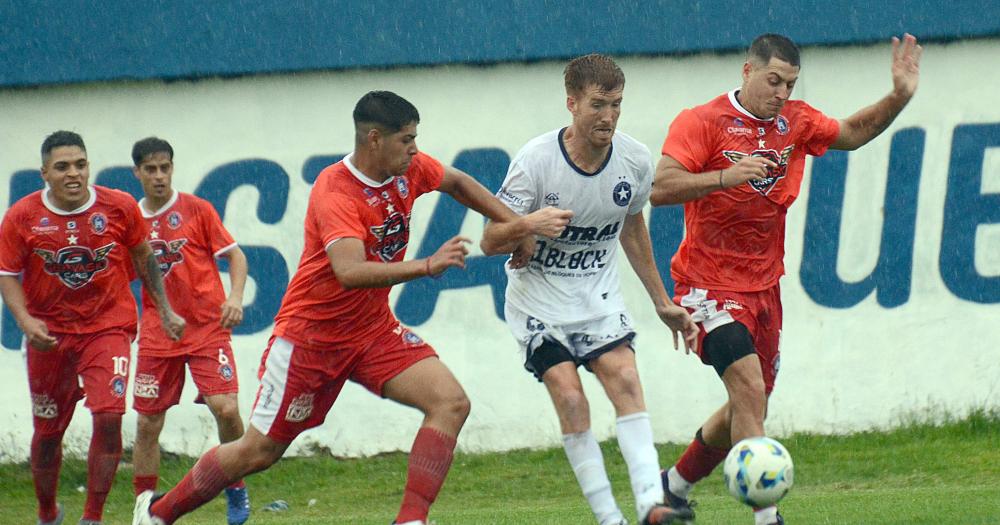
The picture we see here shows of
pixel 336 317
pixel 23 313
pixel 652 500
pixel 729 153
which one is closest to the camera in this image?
pixel 652 500

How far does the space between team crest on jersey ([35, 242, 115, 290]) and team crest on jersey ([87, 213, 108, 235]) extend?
0.33 ft

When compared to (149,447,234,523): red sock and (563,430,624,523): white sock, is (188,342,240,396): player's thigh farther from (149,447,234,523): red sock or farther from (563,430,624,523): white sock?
(563,430,624,523): white sock

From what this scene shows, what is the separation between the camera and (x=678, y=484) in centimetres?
809

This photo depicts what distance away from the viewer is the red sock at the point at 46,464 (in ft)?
29.5

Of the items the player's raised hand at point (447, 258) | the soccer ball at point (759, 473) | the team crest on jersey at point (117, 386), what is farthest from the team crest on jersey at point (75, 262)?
the soccer ball at point (759, 473)

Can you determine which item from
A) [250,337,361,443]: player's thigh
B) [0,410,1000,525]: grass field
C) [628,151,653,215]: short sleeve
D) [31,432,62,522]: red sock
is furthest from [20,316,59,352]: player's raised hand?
[628,151,653,215]: short sleeve

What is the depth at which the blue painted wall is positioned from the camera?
1131 cm

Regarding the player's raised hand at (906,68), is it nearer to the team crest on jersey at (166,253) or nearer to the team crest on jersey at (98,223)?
the team crest on jersey at (98,223)

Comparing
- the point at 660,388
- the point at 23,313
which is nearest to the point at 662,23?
the point at 660,388

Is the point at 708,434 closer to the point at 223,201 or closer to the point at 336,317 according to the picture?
the point at 336,317

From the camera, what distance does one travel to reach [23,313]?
8312 millimetres

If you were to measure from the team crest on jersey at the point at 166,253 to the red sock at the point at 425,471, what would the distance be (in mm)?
3419

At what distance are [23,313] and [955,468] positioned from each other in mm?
6405

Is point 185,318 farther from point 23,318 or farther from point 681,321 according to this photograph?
point 681,321
